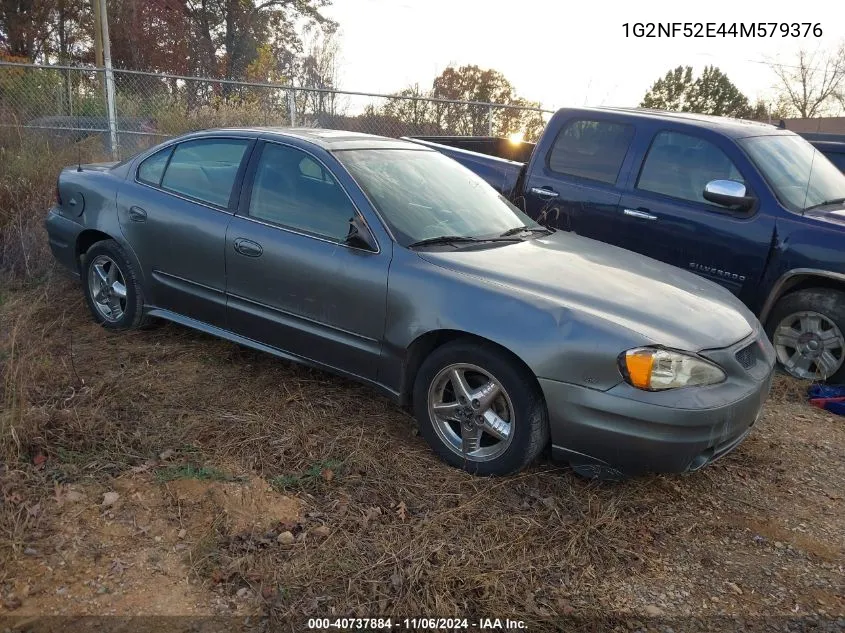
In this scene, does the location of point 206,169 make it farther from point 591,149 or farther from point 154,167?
point 591,149

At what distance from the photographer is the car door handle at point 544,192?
589 cm

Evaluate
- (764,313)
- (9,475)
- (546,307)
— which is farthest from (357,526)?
(764,313)

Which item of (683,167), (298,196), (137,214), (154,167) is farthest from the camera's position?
(683,167)

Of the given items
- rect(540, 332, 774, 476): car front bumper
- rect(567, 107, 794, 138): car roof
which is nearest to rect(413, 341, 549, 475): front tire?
rect(540, 332, 774, 476): car front bumper

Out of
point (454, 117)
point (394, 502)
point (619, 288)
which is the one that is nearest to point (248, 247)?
point (394, 502)

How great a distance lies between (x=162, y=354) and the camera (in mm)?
4656

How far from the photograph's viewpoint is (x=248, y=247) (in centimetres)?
408

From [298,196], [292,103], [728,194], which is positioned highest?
[292,103]

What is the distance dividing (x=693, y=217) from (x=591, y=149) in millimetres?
1077

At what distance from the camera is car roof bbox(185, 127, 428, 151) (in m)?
4.18

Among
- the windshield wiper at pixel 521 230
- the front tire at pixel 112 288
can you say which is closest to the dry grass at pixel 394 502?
the front tire at pixel 112 288

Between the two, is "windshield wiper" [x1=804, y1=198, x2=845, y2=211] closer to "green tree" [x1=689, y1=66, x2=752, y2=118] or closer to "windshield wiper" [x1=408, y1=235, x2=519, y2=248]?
"windshield wiper" [x1=408, y1=235, x2=519, y2=248]

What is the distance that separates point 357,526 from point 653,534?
1360mm

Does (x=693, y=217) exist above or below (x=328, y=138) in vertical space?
below
